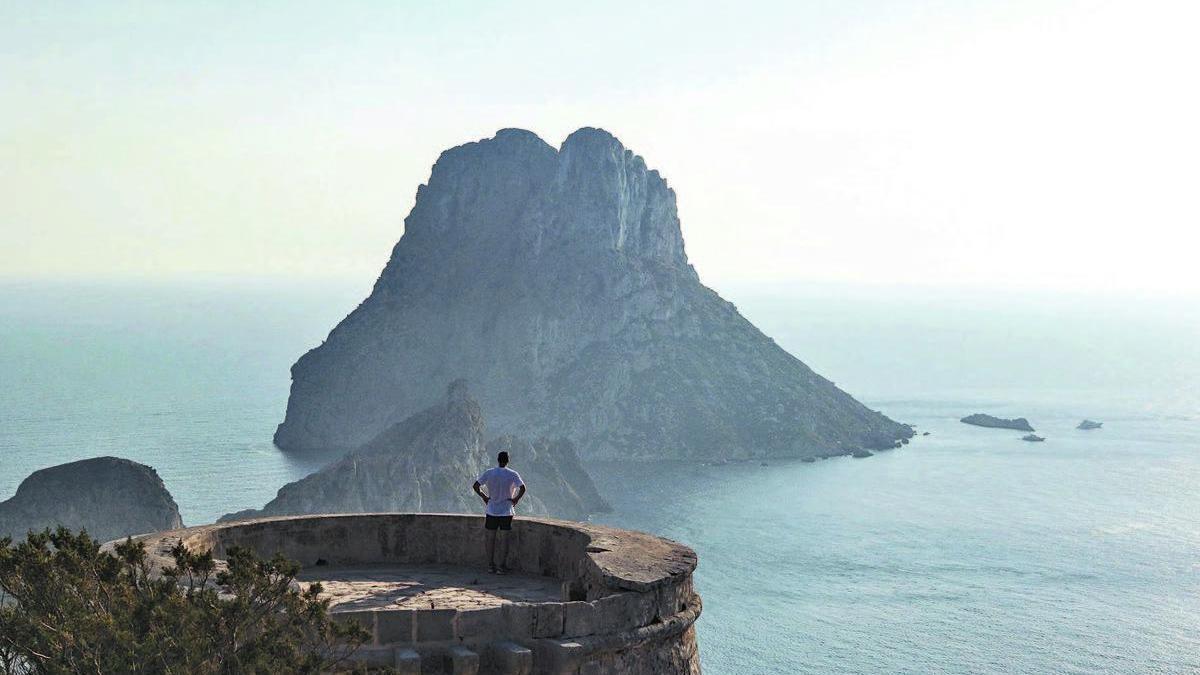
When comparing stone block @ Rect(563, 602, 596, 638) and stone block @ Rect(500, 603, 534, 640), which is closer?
stone block @ Rect(500, 603, 534, 640)

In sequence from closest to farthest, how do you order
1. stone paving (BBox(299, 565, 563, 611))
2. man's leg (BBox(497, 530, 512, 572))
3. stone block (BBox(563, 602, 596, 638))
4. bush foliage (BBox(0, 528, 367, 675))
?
1. bush foliage (BBox(0, 528, 367, 675))
2. stone block (BBox(563, 602, 596, 638))
3. stone paving (BBox(299, 565, 563, 611))
4. man's leg (BBox(497, 530, 512, 572))

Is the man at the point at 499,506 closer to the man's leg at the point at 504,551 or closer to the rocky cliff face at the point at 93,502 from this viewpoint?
the man's leg at the point at 504,551

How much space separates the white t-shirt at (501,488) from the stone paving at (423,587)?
0.78 meters

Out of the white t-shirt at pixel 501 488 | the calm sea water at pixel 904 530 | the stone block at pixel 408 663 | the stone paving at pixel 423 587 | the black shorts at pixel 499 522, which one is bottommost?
the calm sea water at pixel 904 530

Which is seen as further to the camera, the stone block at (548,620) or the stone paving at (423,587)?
the stone paving at (423,587)

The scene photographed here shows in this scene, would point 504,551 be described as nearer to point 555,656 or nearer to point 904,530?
point 555,656

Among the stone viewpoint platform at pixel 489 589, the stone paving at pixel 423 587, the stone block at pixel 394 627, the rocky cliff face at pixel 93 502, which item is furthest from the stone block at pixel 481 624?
the rocky cliff face at pixel 93 502

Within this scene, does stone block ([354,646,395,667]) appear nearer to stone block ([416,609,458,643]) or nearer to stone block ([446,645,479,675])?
stone block ([416,609,458,643])

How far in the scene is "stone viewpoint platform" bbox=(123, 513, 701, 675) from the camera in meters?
10.9

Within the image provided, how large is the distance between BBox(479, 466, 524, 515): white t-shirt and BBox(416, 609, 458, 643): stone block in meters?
3.75

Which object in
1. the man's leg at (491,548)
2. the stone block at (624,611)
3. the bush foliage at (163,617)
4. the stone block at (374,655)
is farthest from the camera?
the man's leg at (491,548)

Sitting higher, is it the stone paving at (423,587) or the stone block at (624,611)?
the stone block at (624,611)

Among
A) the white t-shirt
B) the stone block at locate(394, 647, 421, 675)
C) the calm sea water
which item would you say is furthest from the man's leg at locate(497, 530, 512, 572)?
the calm sea water

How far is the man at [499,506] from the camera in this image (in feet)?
48.3
